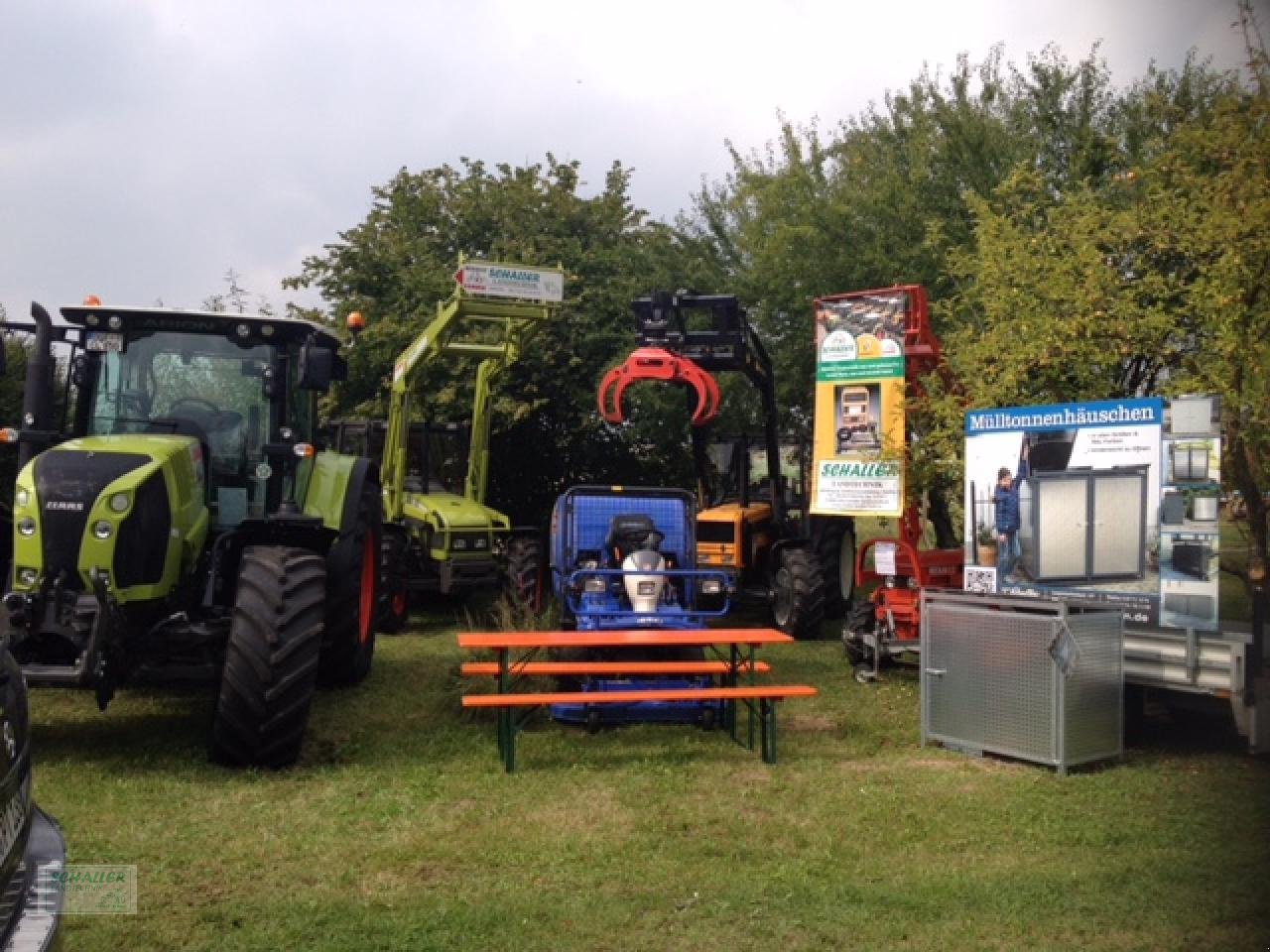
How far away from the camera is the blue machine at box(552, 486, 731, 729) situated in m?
8.03

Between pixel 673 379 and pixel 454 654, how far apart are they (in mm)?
3491

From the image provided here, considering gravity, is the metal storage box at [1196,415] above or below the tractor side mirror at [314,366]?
below

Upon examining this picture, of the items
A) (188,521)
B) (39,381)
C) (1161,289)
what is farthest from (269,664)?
(1161,289)

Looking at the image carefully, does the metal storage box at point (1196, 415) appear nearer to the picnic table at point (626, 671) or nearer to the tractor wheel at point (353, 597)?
the picnic table at point (626, 671)

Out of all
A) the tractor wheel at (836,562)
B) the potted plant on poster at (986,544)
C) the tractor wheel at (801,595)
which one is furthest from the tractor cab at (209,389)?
the tractor wheel at (836,562)

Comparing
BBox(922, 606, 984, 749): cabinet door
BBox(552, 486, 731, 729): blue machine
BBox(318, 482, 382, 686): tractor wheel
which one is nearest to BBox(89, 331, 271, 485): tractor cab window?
BBox(318, 482, 382, 686): tractor wheel

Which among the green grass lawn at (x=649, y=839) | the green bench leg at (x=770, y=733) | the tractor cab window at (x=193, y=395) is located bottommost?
the green grass lawn at (x=649, y=839)

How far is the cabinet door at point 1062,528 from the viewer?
304 inches

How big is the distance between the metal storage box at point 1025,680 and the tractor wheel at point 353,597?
155 inches

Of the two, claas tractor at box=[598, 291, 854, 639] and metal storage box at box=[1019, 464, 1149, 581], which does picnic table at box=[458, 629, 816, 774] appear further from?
claas tractor at box=[598, 291, 854, 639]

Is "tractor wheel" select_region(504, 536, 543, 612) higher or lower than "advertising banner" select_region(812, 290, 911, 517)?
lower

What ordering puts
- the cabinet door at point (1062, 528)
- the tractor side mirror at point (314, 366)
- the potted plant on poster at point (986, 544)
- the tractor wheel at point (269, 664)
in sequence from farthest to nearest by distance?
the potted plant on poster at point (986, 544) → the cabinet door at point (1062, 528) → the tractor side mirror at point (314, 366) → the tractor wheel at point (269, 664)

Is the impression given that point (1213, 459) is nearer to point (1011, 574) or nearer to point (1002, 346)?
point (1011, 574)

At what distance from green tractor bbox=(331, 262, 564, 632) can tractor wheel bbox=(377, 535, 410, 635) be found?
1 cm
